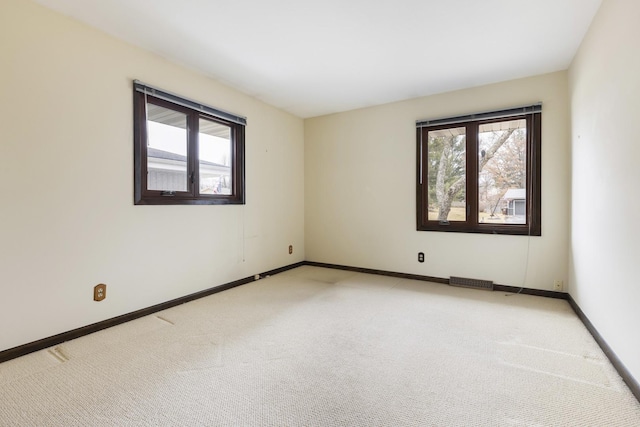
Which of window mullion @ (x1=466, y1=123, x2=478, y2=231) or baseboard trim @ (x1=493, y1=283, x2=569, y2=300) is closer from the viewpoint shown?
baseboard trim @ (x1=493, y1=283, x2=569, y2=300)

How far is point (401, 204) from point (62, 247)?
11.5 ft

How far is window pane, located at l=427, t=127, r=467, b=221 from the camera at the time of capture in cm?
366

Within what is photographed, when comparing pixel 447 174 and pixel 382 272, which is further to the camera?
pixel 382 272

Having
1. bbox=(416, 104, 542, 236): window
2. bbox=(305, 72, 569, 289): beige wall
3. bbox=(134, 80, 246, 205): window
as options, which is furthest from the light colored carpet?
bbox=(134, 80, 246, 205): window

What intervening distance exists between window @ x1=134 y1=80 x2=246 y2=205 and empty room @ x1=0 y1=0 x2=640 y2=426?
0.02m

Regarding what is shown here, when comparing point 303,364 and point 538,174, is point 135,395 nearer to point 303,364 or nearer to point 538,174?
point 303,364

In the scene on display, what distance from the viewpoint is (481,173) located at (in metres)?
3.53

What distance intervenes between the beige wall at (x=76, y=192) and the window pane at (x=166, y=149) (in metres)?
0.22

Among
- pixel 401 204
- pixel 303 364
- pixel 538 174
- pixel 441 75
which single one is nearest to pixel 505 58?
pixel 441 75

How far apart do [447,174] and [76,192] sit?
3729mm

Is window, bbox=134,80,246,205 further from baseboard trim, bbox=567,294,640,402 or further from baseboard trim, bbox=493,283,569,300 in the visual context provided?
baseboard trim, bbox=567,294,640,402

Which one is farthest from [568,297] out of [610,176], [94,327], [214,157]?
[94,327]

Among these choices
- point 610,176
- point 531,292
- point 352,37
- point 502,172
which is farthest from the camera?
point 502,172

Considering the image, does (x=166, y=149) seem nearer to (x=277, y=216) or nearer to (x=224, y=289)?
(x=224, y=289)
